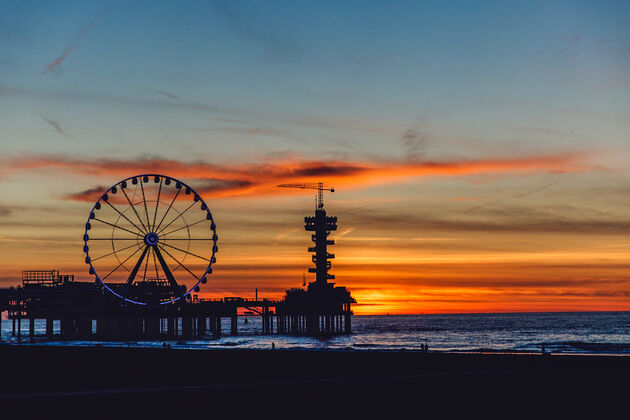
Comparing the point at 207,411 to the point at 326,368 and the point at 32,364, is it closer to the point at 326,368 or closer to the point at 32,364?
the point at 326,368

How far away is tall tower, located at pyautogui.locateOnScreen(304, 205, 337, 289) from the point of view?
160250 mm

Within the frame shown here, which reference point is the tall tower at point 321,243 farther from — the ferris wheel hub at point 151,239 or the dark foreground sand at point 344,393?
the dark foreground sand at point 344,393

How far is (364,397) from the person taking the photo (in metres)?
22.7

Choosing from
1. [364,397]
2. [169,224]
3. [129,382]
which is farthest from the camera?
[169,224]

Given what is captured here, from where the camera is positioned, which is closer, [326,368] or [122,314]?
[326,368]

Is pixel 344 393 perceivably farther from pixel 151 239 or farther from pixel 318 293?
pixel 318 293

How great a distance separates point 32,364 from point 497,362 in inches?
1076

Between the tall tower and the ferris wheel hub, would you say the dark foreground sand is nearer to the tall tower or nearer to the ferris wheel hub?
the ferris wheel hub

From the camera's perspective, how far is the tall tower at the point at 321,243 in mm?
160250

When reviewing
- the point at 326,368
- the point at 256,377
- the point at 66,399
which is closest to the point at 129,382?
the point at 256,377

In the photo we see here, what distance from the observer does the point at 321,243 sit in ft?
527

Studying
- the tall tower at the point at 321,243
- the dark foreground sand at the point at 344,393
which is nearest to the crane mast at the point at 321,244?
the tall tower at the point at 321,243

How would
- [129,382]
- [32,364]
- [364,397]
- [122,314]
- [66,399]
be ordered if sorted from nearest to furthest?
[66,399] → [364,397] → [129,382] → [32,364] → [122,314]

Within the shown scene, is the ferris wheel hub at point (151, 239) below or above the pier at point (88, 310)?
above
